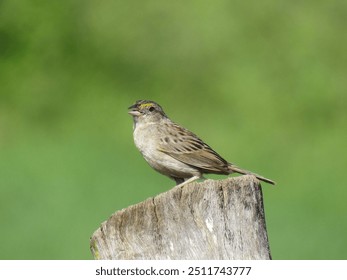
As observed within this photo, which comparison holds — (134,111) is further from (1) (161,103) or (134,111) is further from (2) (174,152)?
(1) (161,103)

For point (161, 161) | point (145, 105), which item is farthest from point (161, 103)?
point (161, 161)

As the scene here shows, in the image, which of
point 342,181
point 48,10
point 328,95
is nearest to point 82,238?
point 342,181

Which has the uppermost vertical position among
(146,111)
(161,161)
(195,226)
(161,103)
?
(161,103)

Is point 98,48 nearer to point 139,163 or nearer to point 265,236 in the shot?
point 139,163

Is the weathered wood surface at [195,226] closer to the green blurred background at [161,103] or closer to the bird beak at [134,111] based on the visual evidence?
the bird beak at [134,111]

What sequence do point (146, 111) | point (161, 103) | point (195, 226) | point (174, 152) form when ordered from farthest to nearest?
point (161, 103) → point (146, 111) → point (174, 152) → point (195, 226)

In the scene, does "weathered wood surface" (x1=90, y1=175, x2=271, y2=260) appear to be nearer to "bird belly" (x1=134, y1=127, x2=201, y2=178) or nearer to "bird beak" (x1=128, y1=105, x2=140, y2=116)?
"bird belly" (x1=134, y1=127, x2=201, y2=178)
